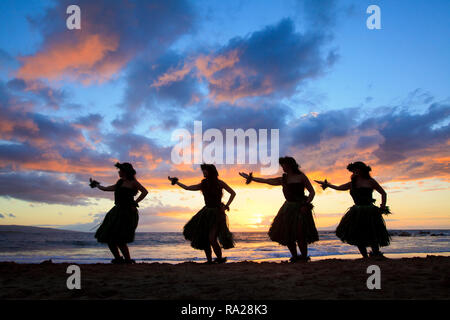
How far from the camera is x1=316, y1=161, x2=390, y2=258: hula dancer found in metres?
6.95

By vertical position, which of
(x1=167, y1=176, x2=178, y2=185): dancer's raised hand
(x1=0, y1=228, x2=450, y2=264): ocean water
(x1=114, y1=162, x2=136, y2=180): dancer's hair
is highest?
(x1=114, y1=162, x2=136, y2=180): dancer's hair

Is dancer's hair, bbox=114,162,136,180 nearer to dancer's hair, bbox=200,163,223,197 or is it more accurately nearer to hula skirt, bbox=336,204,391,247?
dancer's hair, bbox=200,163,223,197

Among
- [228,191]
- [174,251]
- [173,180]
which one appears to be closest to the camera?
[173,180]

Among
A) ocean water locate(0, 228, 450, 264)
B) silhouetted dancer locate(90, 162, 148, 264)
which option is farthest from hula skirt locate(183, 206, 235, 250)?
ocean water locate(0, 228, 450, 264)

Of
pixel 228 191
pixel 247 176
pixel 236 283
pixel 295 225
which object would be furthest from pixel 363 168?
pixel 236 283

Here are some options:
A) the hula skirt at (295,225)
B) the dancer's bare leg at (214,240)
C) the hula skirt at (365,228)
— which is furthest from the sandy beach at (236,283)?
the hula skirt at (365,228)

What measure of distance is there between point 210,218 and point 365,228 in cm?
304

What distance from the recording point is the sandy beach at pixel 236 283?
12.5 ft

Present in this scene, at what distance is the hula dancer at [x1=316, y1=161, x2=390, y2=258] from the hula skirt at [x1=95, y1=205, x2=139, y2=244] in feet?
12.8

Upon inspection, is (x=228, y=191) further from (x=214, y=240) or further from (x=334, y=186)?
(x=334, y=186)

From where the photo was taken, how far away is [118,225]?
7.05 meters
